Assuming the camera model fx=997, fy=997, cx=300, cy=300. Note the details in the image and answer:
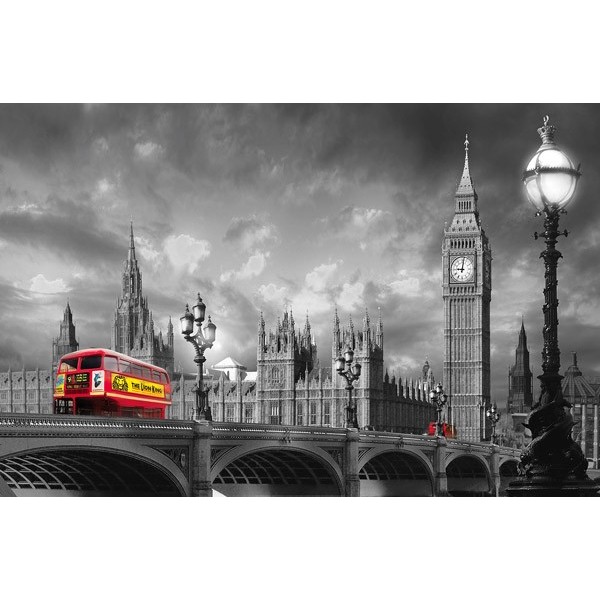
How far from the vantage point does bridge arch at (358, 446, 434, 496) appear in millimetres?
35031

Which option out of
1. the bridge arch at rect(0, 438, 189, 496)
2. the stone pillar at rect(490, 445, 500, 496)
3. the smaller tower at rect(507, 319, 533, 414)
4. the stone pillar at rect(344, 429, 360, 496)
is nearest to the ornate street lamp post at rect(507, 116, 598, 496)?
the bridge arch at rect(0, 438, 189, 496)

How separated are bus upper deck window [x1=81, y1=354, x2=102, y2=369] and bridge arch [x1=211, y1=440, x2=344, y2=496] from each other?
509 centimetres

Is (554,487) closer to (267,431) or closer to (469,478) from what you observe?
(267,431)

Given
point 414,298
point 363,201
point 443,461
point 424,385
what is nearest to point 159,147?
point 363,201

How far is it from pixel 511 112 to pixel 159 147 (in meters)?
8.78

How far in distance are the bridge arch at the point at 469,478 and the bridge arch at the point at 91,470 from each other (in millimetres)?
22558

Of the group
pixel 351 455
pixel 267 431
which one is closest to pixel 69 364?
pixel 267 431

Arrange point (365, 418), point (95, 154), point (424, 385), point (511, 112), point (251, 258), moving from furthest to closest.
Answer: point (424, 385) < point (365, 418) < point (251, 258) < point (95, 154) < point (511, 112)

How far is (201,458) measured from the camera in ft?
68.3

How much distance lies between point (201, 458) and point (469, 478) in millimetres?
27203

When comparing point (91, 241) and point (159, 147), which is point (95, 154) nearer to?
point (159, 147)

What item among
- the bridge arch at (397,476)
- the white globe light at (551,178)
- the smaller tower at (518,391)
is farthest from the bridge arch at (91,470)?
the smaller tower at (518,391)

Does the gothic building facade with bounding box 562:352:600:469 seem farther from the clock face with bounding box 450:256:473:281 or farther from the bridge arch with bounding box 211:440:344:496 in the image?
the bridge arch with bounding box 211:440:344:496

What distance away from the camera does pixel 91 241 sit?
30.2 meters
